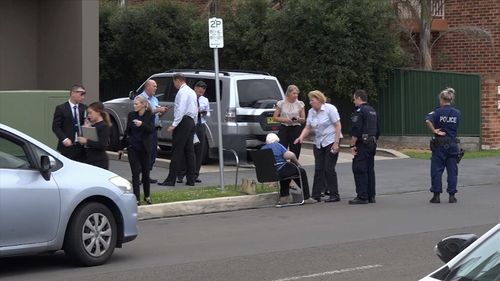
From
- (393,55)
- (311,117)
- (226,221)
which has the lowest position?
(226,221)

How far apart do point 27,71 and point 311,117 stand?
7229mm

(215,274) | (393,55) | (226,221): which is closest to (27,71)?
(226,221)

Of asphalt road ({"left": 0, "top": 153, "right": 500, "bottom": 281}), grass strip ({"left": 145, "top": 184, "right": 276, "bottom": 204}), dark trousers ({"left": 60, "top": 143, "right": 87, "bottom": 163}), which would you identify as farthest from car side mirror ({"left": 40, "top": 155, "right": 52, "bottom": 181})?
grass strip ({"left": 145, "top": 184, "right": 276, "bottom": 204})

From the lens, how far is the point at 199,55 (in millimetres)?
22922

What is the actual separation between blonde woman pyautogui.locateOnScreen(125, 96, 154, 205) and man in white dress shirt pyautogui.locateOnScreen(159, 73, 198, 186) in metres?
2.01

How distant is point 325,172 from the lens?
43.2 ft

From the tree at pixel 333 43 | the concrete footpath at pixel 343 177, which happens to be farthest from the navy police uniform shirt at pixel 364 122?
the tree at pixel 333 43

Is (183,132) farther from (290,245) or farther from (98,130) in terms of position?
(290,245)

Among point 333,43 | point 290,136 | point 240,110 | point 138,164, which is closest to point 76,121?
point 138,164

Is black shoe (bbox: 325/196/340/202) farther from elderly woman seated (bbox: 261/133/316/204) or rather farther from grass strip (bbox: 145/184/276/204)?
grass strip (bbox: 145/184/276/204)

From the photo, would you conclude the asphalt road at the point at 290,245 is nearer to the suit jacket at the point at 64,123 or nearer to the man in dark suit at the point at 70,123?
the man in dark suit at the point at 70,123

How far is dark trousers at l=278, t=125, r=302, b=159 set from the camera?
1423 centimetres

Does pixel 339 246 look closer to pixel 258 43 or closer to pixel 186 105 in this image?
pixel 186 105

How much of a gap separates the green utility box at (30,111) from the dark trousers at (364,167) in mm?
5359
